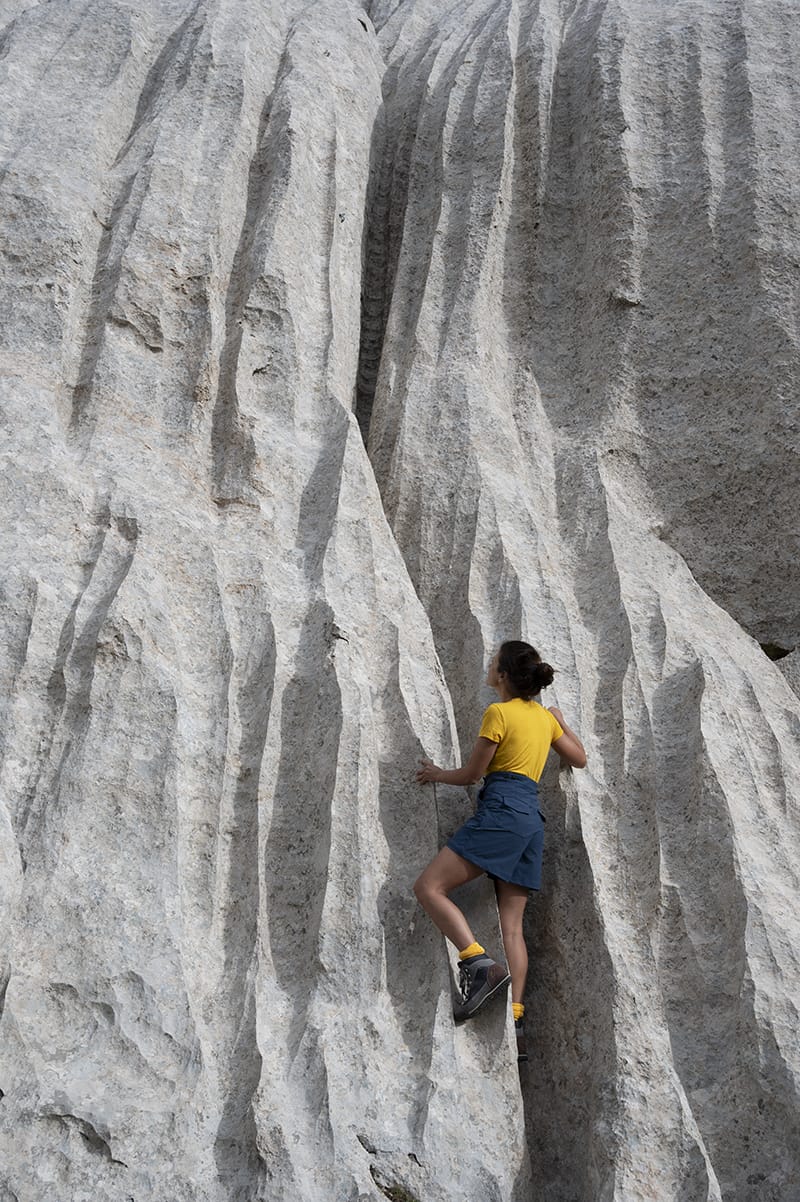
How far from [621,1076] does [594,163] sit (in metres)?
6.22

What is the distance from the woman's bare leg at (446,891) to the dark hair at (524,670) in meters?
0.82

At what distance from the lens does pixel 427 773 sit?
5066 mm

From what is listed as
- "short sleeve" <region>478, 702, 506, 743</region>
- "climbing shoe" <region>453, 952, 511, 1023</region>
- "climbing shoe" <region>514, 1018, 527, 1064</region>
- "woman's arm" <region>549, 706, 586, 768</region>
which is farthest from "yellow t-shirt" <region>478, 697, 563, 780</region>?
"climbing shoe" <region>514, 1018, 527, 1064</region>

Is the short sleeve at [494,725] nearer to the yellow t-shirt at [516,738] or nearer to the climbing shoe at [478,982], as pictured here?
the yellow t-shirt at [516,738]

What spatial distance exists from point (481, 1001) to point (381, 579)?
2278 mm

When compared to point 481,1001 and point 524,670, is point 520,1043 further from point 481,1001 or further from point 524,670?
point 524,670

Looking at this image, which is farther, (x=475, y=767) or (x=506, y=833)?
(x=475, y=767)

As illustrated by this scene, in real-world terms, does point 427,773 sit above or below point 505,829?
above

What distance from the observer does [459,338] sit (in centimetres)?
731

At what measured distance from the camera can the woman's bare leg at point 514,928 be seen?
4.82 m

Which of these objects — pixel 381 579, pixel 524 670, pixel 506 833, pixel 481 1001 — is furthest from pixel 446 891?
pixel 381 579

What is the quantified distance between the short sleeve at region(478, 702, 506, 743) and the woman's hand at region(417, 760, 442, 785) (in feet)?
0.93

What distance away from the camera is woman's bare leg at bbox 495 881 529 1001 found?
4.82 metres

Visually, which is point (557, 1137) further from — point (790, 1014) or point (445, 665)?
point (445, 665)
